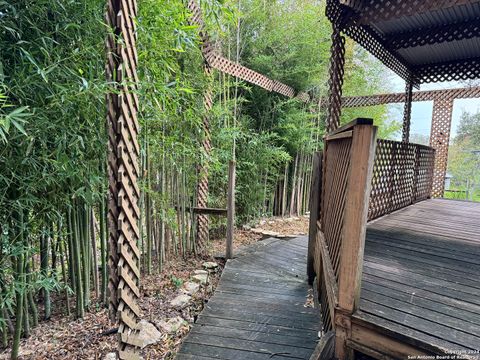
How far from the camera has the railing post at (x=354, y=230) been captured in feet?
4.00

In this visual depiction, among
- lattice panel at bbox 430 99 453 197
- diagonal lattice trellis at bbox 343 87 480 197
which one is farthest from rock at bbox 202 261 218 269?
lattice panel at bbox 430 99 453 197

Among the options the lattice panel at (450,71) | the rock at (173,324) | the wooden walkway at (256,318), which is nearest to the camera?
the wooden walkway at (256,318)

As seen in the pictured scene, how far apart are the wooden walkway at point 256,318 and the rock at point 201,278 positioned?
0.72 ft

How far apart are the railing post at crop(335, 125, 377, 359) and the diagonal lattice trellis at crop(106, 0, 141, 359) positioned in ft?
3.88

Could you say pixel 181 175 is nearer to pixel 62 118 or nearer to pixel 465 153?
pixel 62 118

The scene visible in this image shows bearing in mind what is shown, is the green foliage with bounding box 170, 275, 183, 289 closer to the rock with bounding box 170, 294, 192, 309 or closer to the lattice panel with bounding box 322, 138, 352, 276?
the rock with bounding box 170, 294, 192, 309

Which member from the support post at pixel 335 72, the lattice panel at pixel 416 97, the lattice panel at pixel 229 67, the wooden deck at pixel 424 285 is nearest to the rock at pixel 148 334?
the wooden deck at pixel 424 285

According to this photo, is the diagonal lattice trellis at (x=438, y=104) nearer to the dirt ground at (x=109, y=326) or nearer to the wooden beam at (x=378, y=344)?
the dirt ground at (x=109, y=326)

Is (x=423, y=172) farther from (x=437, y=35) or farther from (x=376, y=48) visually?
(x=376, y=48)

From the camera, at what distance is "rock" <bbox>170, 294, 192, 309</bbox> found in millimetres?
2469

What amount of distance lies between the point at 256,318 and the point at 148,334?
0.86 m

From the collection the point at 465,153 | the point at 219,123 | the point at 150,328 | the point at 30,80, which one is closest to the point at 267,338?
the point at 150,328

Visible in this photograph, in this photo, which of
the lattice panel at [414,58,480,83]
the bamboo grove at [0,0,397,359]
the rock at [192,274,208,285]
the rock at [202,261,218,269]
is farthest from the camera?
the lattice panel at [414,58,480,83]

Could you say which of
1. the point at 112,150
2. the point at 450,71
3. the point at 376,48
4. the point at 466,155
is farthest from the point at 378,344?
the point at 466,155
